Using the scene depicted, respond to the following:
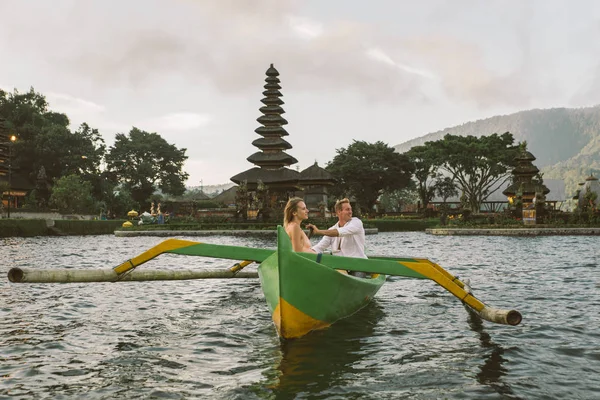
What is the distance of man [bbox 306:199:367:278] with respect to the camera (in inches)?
359

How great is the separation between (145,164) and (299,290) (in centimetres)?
7703

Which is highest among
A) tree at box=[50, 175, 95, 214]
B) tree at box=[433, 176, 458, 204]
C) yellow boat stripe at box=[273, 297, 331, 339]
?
tree at box=[433, 176, 458, 204]

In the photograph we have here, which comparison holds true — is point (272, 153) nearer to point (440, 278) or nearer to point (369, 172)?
point (369, 172)

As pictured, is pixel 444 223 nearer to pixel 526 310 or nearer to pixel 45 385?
pixel 526 310

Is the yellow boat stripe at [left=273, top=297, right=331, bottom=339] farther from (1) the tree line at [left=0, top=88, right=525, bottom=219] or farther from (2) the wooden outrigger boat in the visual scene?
(1) the tree line at [left=0, top=88, right=525, bottom=219]

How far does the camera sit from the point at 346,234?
9141 mm

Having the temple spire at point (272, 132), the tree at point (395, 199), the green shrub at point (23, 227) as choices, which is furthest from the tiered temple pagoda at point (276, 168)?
the tree at point (395, 199)

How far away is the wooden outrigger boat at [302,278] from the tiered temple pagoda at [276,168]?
162 ft

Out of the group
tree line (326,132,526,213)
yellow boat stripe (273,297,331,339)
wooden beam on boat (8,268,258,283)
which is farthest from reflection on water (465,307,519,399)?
tree line (326,132,526,213)

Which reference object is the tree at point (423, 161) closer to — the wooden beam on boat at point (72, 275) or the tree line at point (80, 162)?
the tree line at point (80, 162)

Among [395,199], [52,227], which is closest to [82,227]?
[52,227]

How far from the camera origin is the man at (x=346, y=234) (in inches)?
359

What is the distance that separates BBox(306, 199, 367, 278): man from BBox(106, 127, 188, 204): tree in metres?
71.4

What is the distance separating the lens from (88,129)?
235 feet
